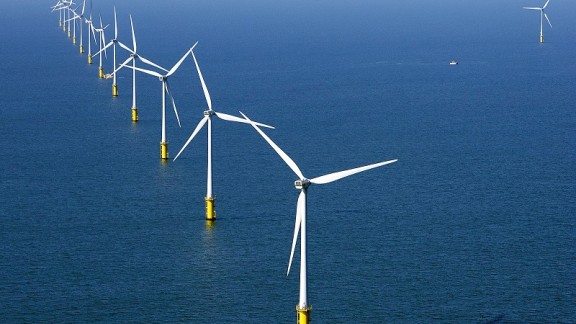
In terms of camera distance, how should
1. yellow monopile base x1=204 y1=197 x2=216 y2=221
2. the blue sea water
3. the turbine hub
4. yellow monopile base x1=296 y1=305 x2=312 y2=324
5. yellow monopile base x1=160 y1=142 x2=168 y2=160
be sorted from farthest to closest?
yellow monopile base x1=160 y1=142 x2=168 y2=160, yellow monopile base x1=204 y1=197 x2=216 y2=221, the blue sea water, yellow monopile base x1=296 y1=305 x2=312 y2=324, the turbine hub

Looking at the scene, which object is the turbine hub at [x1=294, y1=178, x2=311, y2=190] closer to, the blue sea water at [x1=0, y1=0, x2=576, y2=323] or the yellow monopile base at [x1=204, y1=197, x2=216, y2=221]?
the blue sea water at [x1=0, y1=0, x2=576, y2=323]

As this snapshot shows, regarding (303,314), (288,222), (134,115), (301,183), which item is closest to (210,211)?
(288,222)

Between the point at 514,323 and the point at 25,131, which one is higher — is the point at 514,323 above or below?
below

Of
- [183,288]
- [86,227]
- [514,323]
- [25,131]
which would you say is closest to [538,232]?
[514,323]

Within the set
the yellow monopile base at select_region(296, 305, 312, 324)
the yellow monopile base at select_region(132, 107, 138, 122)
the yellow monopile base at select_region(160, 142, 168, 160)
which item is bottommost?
the yellow monopile base at select_region(296, 305, 312, 324)

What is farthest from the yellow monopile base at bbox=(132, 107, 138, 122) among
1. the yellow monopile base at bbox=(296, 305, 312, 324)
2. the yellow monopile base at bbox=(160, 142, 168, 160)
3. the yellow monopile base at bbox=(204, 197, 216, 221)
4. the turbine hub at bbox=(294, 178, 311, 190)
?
the turbine hub at bbox=(294, 178, 311, 190)

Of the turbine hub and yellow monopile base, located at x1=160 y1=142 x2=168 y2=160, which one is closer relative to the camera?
the turbine hub

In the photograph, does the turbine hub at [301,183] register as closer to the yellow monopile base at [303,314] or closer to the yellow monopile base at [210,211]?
the yellow monopile base at [303,314]

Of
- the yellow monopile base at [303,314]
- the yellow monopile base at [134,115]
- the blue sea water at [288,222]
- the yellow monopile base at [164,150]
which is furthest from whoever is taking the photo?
the yellow monopile base at [134,115]

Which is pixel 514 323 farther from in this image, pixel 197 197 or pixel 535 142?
pixel 535 142

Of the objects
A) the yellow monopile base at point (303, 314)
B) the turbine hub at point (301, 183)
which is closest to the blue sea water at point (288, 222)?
the yellow monopile base at point (303, 314)

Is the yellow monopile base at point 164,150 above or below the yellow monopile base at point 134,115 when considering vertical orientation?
below
